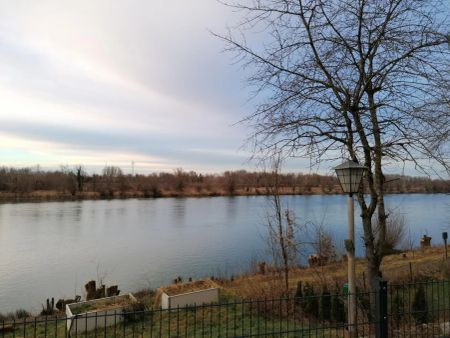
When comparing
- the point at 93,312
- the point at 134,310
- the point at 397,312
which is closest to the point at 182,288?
the point at 134,310

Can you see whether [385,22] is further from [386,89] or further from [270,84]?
[270,84]

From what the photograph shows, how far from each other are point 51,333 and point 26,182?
70.9 meters

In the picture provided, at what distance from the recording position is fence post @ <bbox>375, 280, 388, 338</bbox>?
4238 millimetres

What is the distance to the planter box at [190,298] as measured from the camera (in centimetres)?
814

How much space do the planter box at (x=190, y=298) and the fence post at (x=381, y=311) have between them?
4.47 m

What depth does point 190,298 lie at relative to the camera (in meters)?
8.30

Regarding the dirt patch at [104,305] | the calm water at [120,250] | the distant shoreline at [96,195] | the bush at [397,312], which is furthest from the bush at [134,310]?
the distant shoreline at [96,195]

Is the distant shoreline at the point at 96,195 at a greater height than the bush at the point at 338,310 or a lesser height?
greater

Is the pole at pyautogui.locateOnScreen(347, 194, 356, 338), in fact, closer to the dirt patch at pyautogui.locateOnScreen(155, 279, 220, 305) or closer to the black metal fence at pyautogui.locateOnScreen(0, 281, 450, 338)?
the black metal fence at pyautogui.locateOnScreen(0, 281, 450, 338)

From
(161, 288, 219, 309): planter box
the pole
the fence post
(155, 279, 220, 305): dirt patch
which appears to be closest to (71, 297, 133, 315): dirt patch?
(155, 279, 220, 305): dirt patch

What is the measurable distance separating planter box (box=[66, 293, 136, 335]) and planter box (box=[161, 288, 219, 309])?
2.53ft

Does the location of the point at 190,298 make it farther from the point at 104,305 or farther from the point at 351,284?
the point at 351,284

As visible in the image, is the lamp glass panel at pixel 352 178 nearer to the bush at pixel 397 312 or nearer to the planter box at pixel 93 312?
the bush at pixel 397 312

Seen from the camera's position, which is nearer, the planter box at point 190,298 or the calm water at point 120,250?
the planter box at point 190,298
